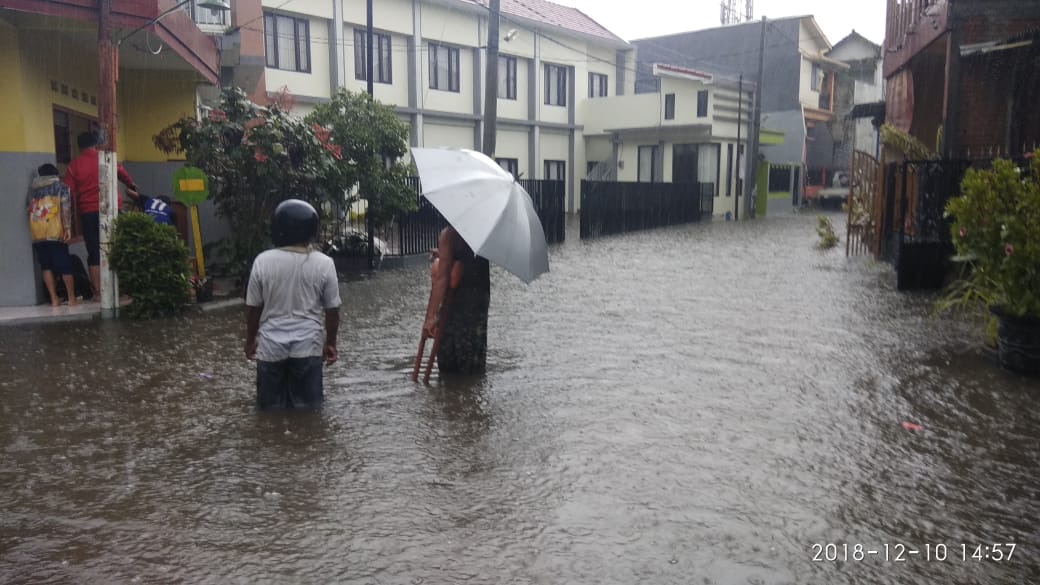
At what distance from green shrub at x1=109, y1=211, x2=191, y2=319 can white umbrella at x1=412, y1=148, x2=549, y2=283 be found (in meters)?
→ 4.18

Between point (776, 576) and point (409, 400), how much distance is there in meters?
3.36

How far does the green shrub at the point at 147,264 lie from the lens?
30.7 ft

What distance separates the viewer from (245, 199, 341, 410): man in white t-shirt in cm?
561

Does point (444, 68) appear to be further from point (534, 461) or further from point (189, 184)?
point (534, 461)

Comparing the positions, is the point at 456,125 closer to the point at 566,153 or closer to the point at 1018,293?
the point at 566,153

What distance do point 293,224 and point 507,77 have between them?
88.9 feet

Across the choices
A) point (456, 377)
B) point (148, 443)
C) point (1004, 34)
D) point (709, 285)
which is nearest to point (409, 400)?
point (456, 377)

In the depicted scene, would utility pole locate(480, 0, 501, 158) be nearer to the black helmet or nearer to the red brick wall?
the red brick wall

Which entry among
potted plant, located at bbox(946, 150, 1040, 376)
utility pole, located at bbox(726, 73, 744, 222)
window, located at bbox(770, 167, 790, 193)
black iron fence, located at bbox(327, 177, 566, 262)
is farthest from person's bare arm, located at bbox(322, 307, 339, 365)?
window, located at bbox(770, 167, 790, 193)

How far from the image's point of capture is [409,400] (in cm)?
641

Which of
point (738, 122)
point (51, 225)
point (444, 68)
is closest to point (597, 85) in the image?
point (738, 122)

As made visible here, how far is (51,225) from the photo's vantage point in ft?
30.7

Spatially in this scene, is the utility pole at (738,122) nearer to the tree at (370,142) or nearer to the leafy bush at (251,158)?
the tree at (370,142)

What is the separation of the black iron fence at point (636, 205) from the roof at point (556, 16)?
828 centimetres
